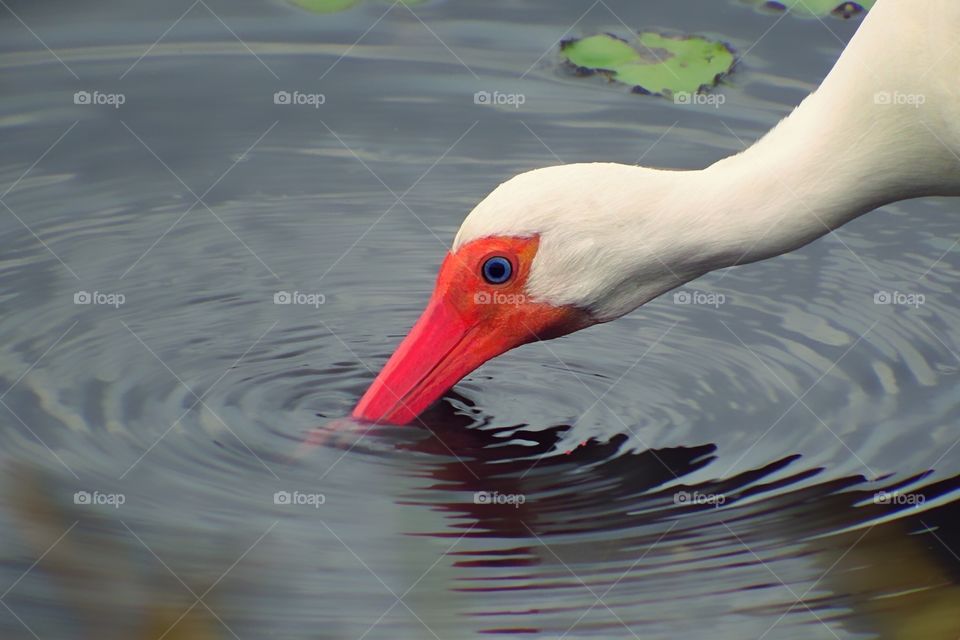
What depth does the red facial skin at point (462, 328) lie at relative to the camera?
415cm

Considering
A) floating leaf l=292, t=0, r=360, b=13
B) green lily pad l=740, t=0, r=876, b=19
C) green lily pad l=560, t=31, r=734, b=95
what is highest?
floating leaf l=292, t=0, r=360, b=13

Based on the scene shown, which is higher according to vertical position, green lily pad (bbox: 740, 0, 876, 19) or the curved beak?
green lily pad (bbox: 740, 0, 876, 19)

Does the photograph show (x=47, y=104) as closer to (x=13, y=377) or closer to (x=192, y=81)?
(x=192, y=81)

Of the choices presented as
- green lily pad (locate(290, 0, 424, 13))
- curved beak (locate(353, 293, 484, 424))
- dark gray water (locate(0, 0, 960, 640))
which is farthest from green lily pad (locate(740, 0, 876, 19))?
curved beak (locate(353, 293, 484, 424))

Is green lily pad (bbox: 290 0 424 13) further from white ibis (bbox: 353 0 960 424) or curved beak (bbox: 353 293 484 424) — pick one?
white ibis (bbox: 353 0 960 424)

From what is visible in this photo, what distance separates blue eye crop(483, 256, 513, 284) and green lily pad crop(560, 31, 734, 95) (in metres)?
2.75

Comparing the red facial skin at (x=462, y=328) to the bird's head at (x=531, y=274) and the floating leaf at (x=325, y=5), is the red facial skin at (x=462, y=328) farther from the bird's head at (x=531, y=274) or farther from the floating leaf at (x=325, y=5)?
the floating leaf at (x=325, y=5)

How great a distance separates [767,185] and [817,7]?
349 cm

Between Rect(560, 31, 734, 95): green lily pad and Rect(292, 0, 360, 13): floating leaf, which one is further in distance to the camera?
Rect(292, 0, 360, 13): floating leaf

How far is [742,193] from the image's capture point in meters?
4.07

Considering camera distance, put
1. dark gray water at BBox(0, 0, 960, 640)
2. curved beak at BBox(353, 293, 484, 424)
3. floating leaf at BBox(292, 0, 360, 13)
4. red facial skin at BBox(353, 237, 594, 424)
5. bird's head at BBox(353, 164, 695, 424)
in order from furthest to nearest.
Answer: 1. floating leaf at BBox(292, 0, 360, 13)
2. curved beak at BBox(353, 293, 484, 424)
3. red facial skin at BBox(353, 237, 594, 424)
4. bird's head at BBox(353, 164, 695, 424)
5. dark gray water at BBox(0, 0, 960, 640)

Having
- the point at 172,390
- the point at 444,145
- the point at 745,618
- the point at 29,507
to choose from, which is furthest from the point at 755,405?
the point at 29,507

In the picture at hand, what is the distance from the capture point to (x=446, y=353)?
437 cm

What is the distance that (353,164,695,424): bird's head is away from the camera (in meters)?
4.04
